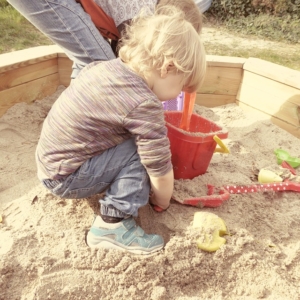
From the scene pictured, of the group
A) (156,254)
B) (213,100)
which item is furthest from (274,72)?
(156,254)

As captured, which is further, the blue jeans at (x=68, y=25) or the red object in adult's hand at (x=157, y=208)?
the blue jeans at (x=68, y=25)

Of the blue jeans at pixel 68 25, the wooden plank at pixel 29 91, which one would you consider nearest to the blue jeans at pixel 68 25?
the blue jeans at pixel 68 25

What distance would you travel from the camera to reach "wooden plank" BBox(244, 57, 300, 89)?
2463 millimetres

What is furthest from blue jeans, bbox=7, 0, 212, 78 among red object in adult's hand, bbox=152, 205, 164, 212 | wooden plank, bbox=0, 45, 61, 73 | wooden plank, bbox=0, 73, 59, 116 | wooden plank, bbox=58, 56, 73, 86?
red object in adult's hand, bbox=152, 205, 164, 212

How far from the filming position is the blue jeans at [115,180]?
1.51 metres

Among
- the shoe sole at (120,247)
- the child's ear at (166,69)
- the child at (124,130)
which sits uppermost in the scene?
the child's ear at (166,69)

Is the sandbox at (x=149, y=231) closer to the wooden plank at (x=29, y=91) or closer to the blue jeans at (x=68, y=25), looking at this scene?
the wooden plank at (x=29, y=91)

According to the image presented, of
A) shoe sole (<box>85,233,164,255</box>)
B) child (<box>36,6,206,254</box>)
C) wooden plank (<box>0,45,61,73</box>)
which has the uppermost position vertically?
child (<box>36,6,206,254</box>)

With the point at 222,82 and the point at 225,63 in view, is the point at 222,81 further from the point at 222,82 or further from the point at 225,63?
the point at 225,63

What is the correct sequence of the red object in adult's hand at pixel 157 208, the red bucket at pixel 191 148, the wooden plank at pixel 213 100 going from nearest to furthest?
the red object in adult's hand at pixel 157 208 < the red bucket at pixel 191 148 < the wooden plank at pixel 213 100

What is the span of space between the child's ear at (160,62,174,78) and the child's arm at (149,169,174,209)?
33 cm

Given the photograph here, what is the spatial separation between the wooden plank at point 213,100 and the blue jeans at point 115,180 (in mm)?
1355

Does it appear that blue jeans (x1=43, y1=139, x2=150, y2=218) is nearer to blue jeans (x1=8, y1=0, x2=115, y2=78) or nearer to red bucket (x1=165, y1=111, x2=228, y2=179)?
red bucket (x1=165, y1=111, x2=228, y2=179)

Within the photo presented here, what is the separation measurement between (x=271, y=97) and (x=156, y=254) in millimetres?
1448
